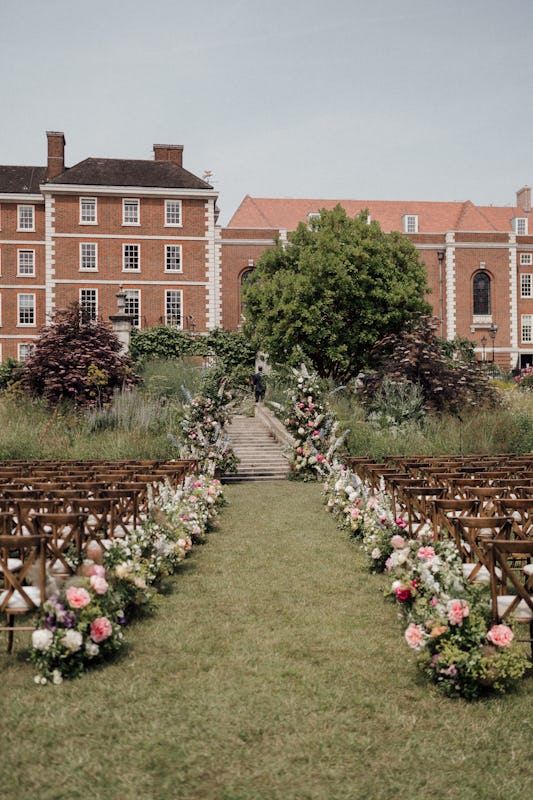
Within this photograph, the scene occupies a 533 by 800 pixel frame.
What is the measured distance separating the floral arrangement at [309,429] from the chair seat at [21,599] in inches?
516

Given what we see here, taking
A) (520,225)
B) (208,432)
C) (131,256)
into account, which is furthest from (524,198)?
(208,432)

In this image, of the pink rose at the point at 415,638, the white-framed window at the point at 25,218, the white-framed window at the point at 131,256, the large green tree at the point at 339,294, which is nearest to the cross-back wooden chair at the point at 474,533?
the pink rose at the point at 415,638

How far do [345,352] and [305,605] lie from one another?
95.7 feet

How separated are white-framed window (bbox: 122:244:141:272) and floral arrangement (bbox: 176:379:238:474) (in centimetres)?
2780

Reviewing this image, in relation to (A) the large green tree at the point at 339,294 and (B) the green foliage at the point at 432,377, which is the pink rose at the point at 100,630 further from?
(A) the large green tree at the point at 339,294

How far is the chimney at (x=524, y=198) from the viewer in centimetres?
5906

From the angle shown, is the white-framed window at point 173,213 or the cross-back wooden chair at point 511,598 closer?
the cross-back wooden chair at point 511,598

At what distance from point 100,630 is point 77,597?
1.03 ft

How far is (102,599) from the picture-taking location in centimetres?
591

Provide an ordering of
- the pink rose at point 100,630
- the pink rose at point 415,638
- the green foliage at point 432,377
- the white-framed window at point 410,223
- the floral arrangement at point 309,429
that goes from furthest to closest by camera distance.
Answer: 1. the white-framed window at point 410,223
2. the green foliage at point 432,377
3. the floral arrangement at point 309,429
4. the pink rose at point 100,630
5. the pink rose at point 415,638

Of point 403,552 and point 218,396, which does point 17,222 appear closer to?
point 218,396

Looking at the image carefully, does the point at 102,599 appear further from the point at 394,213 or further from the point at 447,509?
the point at 394,213

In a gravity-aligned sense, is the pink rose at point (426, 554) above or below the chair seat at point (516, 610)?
above

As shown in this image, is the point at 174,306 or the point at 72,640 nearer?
the point at 72,640
